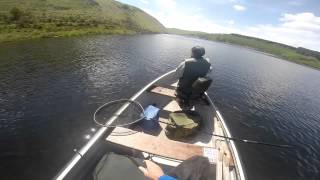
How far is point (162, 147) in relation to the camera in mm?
7102

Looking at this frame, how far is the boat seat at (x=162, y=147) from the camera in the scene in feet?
22.5

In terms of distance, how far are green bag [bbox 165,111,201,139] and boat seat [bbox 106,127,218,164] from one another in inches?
58.7

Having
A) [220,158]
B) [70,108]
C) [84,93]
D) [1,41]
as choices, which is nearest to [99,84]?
[84,93]

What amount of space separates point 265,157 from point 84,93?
16168 mm

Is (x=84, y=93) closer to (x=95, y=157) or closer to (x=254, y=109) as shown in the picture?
(x=95, y=157)

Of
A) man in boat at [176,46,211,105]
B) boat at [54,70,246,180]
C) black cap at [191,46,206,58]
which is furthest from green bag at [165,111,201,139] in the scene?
black cap at [191,46,206,58]

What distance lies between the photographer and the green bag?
8.86 metres

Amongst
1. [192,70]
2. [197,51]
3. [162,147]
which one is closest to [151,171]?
[162,147]

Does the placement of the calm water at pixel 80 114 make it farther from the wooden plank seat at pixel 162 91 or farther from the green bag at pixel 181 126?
the green bag at pixel 181 126

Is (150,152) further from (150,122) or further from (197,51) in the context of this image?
(197,51)

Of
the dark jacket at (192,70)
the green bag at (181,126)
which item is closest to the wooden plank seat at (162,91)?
the dark jacket at (192,70)

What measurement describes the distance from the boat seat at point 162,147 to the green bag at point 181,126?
4.89 feet

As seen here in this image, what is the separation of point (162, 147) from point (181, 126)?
1.94 meters

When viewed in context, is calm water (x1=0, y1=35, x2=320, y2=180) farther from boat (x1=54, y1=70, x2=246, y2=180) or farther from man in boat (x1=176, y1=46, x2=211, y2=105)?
man in boat (x1=176, y1=46, x2=211, y2=105)
